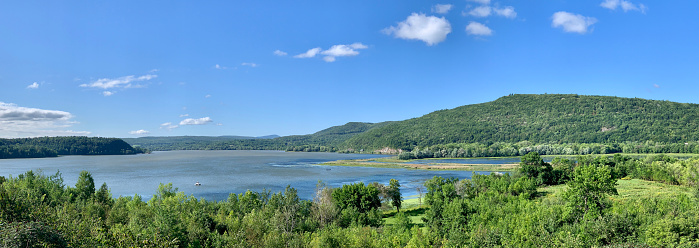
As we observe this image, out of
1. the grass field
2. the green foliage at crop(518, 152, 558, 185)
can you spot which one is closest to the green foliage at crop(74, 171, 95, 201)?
the grass field

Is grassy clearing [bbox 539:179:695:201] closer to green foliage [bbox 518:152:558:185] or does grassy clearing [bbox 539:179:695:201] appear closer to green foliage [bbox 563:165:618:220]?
green foliage [bbox 563:165:618:220]

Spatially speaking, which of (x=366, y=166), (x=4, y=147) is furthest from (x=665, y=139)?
(x=4, y=147)

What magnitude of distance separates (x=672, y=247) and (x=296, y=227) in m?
31.3

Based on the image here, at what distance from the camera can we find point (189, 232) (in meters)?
29.4

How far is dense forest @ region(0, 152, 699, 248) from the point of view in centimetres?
2309

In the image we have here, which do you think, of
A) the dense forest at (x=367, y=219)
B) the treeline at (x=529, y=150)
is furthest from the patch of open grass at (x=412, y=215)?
the treeline at (x=529, y=150)

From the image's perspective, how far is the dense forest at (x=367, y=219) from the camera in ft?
75.8

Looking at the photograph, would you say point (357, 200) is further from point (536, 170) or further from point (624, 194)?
point (536, 170)

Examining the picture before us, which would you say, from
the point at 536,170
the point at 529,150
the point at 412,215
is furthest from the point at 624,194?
the point at 529,150

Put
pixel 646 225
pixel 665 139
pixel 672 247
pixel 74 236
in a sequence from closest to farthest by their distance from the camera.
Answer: pixel 74 236 < pixel 672 247 < pixel 646 225 < pixel 665 139

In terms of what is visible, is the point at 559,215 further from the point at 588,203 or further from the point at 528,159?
the point at 528,159

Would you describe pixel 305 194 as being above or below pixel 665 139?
below

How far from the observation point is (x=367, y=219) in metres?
50.1

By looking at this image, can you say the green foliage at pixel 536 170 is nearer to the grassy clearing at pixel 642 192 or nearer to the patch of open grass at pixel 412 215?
the grassy clearing at pixel 642 192
